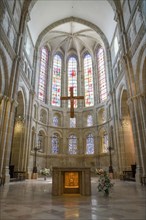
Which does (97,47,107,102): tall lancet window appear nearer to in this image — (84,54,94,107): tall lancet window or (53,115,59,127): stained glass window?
(84,54,94,107): tall lancet window

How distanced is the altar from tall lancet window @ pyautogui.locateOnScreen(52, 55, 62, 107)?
22.7m

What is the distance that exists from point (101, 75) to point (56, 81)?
8.12 m

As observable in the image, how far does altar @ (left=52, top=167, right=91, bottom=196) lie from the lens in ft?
22.5

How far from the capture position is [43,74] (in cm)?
2947

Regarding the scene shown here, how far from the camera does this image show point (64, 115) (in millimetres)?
28906

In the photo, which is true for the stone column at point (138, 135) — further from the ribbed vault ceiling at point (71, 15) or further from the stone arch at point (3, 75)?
the ribbed vault ceiling at point (71, 15)

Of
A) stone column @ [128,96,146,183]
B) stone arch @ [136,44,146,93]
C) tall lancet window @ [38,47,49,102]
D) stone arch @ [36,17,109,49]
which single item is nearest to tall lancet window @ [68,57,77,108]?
tall lancet window @ [38,47,49,102]

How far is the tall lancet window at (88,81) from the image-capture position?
29.7m

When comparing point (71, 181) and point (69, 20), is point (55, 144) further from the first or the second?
point (71, 181)

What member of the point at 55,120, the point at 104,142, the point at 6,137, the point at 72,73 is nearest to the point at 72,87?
the point at 6,137

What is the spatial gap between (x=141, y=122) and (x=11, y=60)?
475 inches

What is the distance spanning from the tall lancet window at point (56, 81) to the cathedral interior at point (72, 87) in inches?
7.7

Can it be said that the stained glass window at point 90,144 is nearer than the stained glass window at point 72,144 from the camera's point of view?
Yes

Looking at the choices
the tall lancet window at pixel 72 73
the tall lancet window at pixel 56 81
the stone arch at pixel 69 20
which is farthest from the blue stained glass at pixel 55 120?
the stone arch at pixel 69 20
